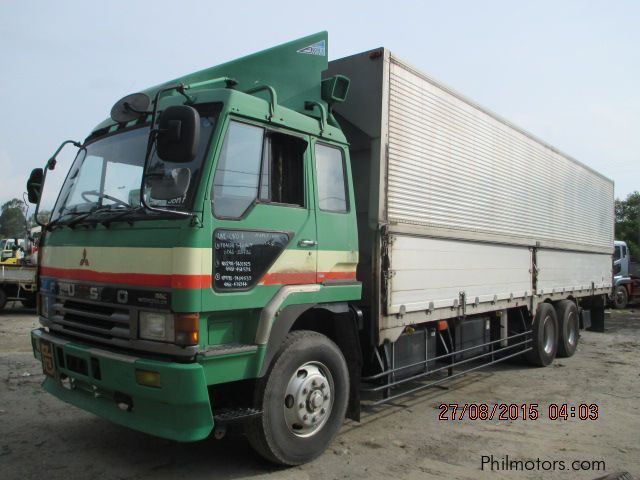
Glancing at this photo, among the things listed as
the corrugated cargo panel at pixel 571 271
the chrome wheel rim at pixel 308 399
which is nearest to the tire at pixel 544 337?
the corrugated cargo panel at pixel 571 271

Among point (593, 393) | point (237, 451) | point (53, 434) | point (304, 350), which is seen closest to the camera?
point (304, 350)

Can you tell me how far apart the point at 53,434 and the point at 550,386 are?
5.99m

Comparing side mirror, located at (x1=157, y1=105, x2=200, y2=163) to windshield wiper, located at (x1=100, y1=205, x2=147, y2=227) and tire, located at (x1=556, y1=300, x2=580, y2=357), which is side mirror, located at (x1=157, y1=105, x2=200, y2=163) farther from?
tire, located at (x1=556, y1=300, x2=580, y2=357)

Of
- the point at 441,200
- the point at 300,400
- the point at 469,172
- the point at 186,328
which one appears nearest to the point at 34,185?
the point at 186,328

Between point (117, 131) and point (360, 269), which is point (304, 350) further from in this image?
point (117, 131)

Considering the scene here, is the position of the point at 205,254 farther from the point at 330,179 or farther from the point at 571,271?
the point at 571,271

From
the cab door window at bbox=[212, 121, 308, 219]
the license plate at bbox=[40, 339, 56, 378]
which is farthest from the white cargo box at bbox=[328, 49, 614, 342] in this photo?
the license plate at bbox=[40, 339, 56, 378]

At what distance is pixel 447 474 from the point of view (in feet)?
13.1

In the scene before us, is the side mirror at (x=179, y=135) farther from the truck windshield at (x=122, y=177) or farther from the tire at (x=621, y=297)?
the tire at (x=621, y=297)

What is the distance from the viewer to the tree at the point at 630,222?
42031 millimetres

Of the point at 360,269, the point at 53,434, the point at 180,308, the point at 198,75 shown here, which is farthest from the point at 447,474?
the point at 198,75

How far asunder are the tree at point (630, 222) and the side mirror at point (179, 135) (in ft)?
147

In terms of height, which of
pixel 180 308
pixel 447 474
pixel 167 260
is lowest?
pixel 447 474

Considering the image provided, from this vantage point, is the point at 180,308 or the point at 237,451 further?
the point at 237,451
